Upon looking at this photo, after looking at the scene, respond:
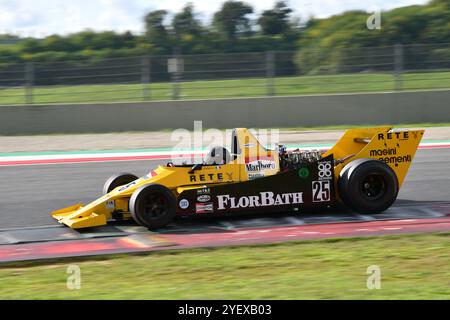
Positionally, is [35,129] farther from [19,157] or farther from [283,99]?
A: [283,99]

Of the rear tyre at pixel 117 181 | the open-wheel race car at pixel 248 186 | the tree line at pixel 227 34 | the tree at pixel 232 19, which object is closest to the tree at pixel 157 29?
the tree line at pixel 227 34

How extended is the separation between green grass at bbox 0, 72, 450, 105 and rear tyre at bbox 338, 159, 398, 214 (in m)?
10.9

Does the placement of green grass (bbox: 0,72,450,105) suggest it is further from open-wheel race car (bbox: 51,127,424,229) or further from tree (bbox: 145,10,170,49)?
tree (bbox: 145,10,170,49)

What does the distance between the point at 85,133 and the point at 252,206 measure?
36.9 feet

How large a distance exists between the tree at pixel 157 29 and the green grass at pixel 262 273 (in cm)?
2874

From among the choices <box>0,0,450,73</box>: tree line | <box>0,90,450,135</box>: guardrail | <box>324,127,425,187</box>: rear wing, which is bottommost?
<box>324,127,425,187</box>: rear wing

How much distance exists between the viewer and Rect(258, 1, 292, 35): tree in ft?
122

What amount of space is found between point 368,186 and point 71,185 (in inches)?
202

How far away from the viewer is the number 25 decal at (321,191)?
9.59 meters

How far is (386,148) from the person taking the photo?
998cm

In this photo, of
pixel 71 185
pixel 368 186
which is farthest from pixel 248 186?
pixel 71 185

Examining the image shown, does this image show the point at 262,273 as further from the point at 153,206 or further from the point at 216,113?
the point at 216,113

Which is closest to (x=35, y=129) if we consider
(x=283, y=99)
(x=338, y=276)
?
(x=283, y=99)

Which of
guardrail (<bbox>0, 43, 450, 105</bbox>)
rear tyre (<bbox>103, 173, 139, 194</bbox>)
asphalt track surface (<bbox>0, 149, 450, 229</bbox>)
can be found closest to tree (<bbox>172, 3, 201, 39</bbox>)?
guardrail (<bbox>0, 43, 450, 105</bbox>)
